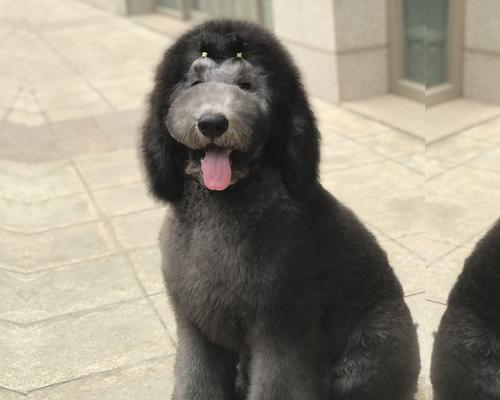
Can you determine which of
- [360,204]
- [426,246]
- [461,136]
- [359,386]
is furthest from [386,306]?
[461,136]

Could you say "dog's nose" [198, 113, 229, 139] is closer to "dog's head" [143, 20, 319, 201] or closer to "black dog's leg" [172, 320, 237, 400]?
"dog's head" [143, 20, 319, 201]

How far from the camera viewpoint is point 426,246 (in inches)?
172

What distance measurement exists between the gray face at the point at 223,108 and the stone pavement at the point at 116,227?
1.81ft

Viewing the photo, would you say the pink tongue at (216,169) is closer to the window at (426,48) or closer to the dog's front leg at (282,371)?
the dog's front leg at (282,371)

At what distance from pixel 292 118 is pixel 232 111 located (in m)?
0.29

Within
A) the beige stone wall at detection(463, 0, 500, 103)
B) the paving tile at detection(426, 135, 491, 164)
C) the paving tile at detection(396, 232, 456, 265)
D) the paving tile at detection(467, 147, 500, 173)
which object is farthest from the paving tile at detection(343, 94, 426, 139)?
the paving tile at detection(396, 232, 456, 265)

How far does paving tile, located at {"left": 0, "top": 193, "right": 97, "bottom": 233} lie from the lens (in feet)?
16.8

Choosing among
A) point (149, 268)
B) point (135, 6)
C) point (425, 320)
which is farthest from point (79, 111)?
point (135, 6)

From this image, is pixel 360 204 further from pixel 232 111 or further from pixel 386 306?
pixel 232 111

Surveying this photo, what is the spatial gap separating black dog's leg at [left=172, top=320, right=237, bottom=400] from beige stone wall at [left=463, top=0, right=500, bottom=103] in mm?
4291

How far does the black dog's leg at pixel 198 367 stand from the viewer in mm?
2703

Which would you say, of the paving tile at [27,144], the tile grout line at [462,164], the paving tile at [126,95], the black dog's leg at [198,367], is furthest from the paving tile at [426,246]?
the paving tile at [126,95]

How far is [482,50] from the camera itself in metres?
6.28

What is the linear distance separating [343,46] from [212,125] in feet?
17.5
